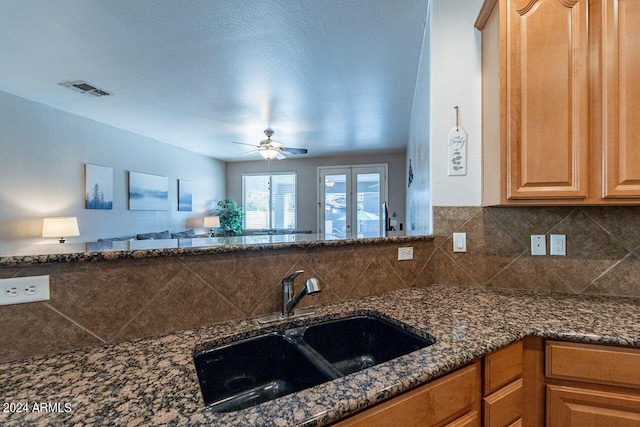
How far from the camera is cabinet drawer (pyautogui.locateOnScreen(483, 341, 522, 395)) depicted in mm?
950

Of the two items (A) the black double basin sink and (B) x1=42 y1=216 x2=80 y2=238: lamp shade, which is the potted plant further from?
(A) the black double basin sink

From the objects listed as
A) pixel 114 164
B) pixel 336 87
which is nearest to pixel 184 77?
pixel 336 87

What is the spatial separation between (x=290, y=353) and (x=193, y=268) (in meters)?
0.49

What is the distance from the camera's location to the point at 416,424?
79cm

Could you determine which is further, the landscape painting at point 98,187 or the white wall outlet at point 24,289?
the landscape painting at point 98,187

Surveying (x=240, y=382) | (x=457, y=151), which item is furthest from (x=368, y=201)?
(x=240, y=382)

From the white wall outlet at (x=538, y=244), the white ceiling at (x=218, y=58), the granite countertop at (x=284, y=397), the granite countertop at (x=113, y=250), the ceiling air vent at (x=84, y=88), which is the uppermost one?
the white ceiling at (x=218, y=58)

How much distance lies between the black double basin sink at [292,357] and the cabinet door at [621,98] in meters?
1.11

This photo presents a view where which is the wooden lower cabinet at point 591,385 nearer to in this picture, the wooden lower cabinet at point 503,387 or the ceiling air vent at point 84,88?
the wooden lower cabinet at point 503,387

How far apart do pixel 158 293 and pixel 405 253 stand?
119 centimetres

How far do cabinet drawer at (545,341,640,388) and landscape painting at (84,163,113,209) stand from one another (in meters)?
4.98

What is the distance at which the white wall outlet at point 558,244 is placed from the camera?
4.94 ft

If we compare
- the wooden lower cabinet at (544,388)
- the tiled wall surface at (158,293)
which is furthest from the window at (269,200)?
the wooden lower cabinet at (544,388)

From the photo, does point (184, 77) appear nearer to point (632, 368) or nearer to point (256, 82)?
point (256, 82)
